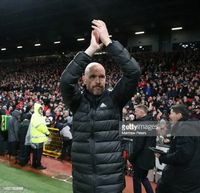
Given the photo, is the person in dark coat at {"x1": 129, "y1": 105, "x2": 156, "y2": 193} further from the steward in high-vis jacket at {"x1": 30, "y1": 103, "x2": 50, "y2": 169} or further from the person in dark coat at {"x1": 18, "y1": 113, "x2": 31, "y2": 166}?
the person in dark coat at {"x1": 18, "y1": 113, "x2": 31, "y2": 166}

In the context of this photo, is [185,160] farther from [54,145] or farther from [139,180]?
[54,145]

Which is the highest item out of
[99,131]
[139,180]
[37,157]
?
[99,131]

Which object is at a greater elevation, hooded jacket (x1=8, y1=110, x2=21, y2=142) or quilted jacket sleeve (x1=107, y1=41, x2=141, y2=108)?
quilted jacket sleeve (x1=107, y1=41, x2=141, y2=108)

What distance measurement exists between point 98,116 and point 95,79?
26cm

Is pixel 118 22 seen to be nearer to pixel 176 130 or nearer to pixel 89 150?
pixel 176 130

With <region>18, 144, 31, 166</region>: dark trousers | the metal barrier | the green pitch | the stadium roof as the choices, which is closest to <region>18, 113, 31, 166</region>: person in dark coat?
<region>18, 144, 31, 166</region>: dark trousers

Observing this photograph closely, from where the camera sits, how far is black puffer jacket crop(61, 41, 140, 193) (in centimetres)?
255

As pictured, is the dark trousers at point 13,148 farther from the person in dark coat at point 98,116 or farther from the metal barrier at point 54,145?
the person in dark coat at point 98,116

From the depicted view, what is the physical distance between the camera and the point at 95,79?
8.50 feet

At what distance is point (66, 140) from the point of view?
32.2ft

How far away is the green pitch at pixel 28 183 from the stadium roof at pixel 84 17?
32.0 ft

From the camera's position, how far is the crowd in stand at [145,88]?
11.4 meters

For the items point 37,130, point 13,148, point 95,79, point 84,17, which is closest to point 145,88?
point 84,17

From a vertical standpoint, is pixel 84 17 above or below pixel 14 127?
above
